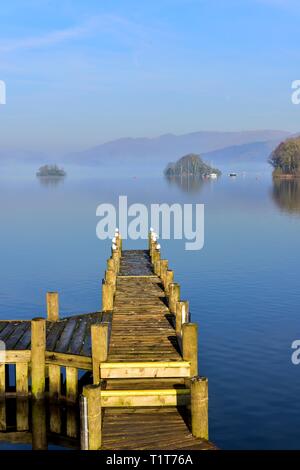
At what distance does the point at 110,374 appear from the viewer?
20.0 metres

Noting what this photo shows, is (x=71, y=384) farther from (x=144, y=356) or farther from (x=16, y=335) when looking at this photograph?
(x=144, y=356)

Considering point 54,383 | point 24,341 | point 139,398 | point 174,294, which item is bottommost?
point 54,383

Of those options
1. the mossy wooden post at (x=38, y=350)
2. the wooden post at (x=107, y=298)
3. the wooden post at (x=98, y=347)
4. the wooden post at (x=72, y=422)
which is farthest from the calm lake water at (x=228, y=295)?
the wooden post at (x=107, y=298)

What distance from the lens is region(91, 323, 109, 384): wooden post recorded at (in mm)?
20188

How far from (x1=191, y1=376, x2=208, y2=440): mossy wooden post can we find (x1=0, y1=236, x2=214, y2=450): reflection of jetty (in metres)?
0.03

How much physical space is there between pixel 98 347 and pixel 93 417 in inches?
196

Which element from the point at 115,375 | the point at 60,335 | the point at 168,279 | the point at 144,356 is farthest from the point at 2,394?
the point at 168,279

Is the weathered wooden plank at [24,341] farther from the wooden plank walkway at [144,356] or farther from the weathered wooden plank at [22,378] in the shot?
the wooden plank walkway at [144,356]

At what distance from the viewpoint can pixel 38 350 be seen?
22641mm

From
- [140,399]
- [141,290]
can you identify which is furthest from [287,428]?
[141,290]

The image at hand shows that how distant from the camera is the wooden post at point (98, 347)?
20.2m

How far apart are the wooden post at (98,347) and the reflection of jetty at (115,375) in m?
0.03

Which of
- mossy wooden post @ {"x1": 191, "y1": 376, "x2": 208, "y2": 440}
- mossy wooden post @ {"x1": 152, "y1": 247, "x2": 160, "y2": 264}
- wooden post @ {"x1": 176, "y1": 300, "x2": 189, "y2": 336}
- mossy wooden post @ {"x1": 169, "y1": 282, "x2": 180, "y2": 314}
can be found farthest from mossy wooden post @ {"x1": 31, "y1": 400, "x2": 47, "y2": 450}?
mossy wooden post @ {"x1": 152, "y1": 247, "x2": 160, "y2": 264}

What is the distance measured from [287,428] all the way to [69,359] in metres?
8.10
